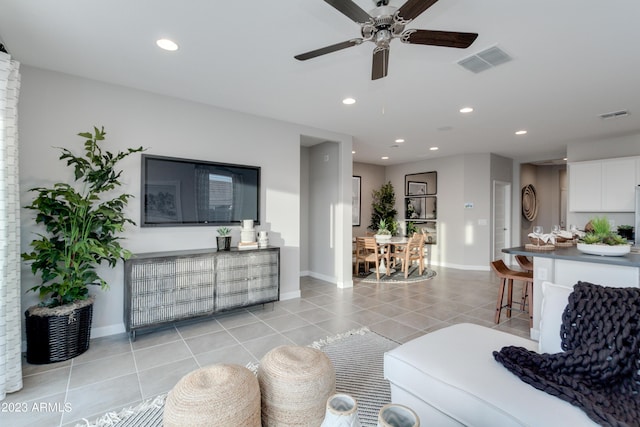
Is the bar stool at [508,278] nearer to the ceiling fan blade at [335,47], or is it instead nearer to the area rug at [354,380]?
the area rug at [354,380]

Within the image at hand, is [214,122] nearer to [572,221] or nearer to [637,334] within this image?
[637,334]

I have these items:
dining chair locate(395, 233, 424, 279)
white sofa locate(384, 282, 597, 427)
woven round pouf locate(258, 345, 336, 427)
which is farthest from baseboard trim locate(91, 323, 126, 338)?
dining chair locate(395, 233, 424, 279)

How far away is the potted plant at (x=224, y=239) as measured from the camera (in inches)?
142

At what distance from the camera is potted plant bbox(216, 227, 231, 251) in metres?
3.60

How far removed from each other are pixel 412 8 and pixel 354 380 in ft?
8.30

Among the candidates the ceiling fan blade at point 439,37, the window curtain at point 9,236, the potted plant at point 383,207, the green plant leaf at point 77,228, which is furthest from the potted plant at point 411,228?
the window curtain at point 9,236

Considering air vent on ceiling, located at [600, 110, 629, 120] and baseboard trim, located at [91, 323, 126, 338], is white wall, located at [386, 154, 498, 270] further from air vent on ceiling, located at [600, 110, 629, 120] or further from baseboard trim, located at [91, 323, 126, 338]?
baseboard trim, located at [91, 323, 126, 338]

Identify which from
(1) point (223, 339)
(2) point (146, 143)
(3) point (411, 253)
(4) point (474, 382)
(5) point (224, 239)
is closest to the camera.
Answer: (4) point (474, 382)

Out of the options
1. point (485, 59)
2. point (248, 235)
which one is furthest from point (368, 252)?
point (485, 59)

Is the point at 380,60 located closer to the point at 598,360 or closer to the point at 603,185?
the point at 598,360

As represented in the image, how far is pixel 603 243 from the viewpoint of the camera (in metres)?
2.84

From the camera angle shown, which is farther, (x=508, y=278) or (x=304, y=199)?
(x=304, y=199)

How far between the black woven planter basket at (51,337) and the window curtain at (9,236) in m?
0.35

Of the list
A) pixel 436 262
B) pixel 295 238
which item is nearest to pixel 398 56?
pixel 295 238
